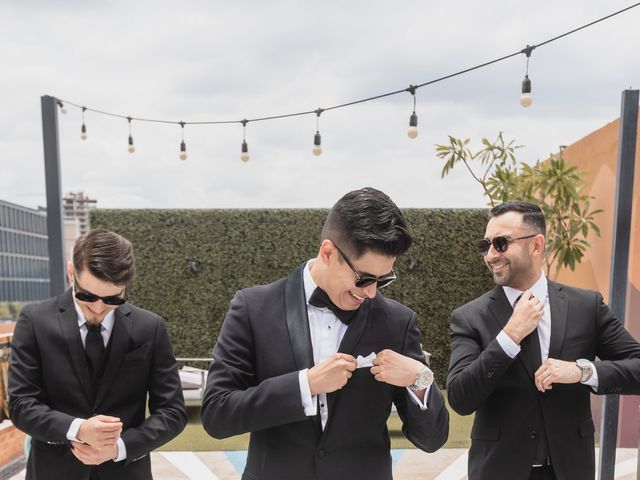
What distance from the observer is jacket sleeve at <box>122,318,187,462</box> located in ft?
6.97

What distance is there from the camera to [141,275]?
9555 mm

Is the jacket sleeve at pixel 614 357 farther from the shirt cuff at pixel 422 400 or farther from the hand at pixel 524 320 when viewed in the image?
the shirt cuff at pixel 422 400

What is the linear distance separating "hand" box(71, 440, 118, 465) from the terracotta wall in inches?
213

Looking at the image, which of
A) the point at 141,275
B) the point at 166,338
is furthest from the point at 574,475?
the point at 141,275

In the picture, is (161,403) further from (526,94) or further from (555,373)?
(526,94)

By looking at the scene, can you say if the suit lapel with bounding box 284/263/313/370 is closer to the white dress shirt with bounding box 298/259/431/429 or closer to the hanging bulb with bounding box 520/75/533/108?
the white dress shirt with bounding box 298/259/431/429

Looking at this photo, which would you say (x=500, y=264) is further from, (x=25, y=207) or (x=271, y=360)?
(x=25, y=207)

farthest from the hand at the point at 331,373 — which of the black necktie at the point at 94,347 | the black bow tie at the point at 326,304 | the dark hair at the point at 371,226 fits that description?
the black necktie at the point at 94,347

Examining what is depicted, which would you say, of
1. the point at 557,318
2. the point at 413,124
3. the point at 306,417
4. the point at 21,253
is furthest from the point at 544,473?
the point at 21,253

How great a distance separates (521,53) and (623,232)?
1.94 metres

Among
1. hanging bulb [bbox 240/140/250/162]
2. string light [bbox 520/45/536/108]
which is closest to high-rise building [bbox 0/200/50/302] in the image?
hanging bulb [bbox 240/140/250/162]

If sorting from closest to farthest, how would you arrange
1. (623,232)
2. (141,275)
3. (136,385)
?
(136,385) < (623,232) < (141,275)

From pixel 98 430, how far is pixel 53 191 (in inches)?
125

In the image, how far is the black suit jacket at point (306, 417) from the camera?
1656 mm
